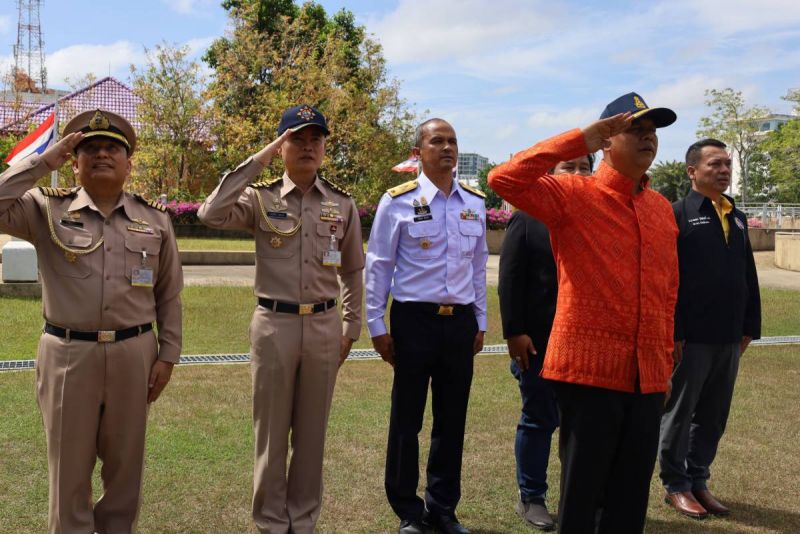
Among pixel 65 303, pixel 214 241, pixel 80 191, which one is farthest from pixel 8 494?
pixel 214 241

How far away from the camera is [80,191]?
329 centimetres

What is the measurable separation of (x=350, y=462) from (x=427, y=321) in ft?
4.49

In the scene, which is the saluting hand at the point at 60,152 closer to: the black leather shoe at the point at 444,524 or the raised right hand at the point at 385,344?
the raised right hand at the point at 385,344

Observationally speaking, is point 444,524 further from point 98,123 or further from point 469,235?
point 98,123

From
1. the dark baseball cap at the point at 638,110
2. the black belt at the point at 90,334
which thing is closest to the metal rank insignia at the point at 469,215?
the dark baseball cap at the point at 638,110

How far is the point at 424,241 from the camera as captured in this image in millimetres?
3975

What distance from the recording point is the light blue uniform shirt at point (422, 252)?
12.9ft

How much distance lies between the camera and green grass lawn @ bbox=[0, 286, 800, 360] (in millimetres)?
8203

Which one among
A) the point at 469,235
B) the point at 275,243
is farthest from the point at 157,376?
the point at 469,235

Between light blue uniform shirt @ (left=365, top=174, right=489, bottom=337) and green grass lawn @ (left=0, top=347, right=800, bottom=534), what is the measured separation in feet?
3.34

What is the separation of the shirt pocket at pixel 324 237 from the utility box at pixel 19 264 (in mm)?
8185

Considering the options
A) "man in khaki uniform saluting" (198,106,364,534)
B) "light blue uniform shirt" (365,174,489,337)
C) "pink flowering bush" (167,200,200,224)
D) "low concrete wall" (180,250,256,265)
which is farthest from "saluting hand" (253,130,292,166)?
"pink flowering bush" (167,200,200,224)

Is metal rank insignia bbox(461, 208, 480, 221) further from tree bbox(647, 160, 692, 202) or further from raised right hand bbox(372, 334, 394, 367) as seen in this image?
tree bbox(647, 160, 692, 202)

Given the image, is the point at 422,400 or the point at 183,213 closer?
the point at 422,400
